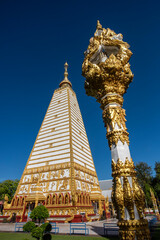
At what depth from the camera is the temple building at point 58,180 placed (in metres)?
16.2

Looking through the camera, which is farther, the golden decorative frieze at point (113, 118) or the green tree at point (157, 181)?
the green tree at point (157, 181)

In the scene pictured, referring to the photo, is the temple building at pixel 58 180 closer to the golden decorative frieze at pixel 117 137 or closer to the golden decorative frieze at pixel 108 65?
the golden decorative frieze at pixel 117 137

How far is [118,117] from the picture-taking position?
5.62 meters

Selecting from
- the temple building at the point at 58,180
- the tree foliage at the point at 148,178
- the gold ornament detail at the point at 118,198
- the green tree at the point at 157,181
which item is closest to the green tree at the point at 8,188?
the temple building at the point at 58,180

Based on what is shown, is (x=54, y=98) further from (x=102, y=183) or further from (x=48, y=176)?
(x=102, y=183)

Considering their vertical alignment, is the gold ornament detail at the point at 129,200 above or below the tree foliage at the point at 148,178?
below

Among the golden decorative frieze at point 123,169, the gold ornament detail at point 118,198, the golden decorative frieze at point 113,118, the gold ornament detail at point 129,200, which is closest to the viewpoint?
the gold ornament detail at point 129,200

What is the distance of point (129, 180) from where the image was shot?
14.8 feet

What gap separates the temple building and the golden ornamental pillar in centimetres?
1241

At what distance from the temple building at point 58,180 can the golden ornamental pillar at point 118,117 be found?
12410 millimetres

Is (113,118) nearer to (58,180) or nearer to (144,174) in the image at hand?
(58,180)

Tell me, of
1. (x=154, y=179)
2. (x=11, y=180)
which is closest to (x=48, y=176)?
(x=11, y=180)

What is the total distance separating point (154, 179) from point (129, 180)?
39079mm

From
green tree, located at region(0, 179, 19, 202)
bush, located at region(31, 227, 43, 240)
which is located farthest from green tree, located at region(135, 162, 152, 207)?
bush, located at region(31, 227, 43, 240)
